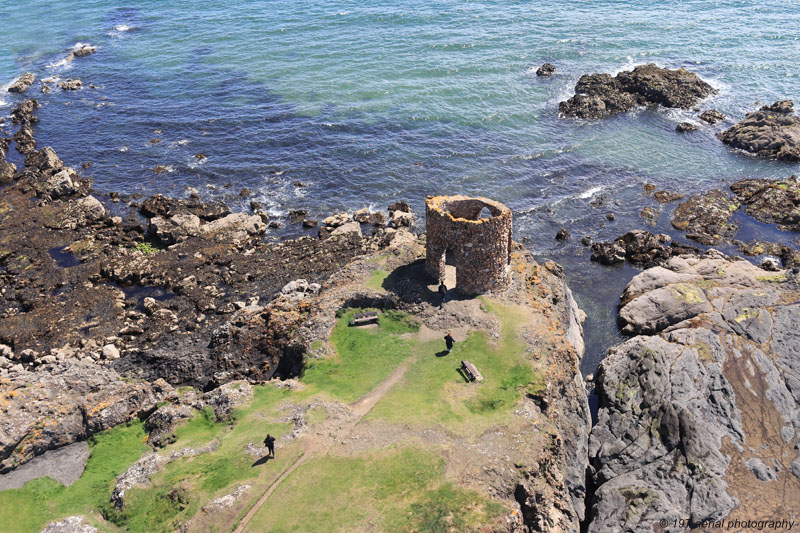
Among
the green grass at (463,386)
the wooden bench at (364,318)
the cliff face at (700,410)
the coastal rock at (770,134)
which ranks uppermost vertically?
the coastal rock at (770,134)

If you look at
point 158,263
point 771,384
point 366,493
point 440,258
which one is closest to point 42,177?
point 158,263

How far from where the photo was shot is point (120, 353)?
1452 inches

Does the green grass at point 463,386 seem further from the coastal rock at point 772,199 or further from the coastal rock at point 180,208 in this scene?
the coastal rock at point 772,199

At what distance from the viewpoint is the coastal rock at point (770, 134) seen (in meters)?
62.3

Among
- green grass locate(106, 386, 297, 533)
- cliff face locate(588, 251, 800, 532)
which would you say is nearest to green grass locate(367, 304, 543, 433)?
green grass locate(106, 386, 297, 533)

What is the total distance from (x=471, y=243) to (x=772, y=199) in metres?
39.8

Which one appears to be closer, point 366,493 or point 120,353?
point 366,493

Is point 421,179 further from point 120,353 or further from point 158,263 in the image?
point 120,353

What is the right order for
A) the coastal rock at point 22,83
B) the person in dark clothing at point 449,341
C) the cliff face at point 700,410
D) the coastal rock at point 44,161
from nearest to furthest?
the cliff face at point 700,410, the person in dark clothing at point 449,341, the coastal rock at point 44,161, the coastal rock at point 22,83

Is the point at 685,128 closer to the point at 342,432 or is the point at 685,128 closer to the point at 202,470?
the point at 342,432

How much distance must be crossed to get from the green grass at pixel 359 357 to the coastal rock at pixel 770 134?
54328mm

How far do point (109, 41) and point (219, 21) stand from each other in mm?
21927

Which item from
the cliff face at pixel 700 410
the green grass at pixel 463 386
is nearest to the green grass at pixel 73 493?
the green grass at pixel 463 386

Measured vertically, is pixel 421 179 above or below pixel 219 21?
below
